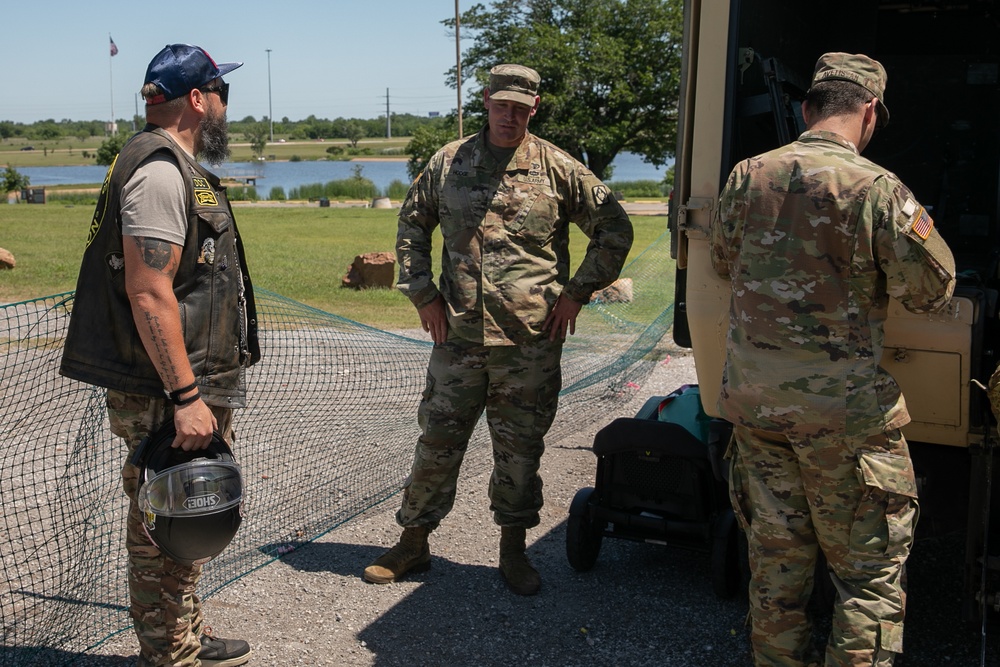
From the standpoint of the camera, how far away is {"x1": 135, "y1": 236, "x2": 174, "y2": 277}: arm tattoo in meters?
2.75

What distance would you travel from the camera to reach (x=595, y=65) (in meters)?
38.5

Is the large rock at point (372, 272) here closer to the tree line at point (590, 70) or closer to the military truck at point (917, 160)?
the military truck at point (917, 160)

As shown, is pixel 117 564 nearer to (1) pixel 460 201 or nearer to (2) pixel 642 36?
(1) pixel 460 201

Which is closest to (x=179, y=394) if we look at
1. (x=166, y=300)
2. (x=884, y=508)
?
(x=166, y=300)

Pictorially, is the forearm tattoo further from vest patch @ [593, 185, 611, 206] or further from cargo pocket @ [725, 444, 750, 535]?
vest patch @ [593, 185, 611, 206]

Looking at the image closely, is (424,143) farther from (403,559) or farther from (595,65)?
(403,559)

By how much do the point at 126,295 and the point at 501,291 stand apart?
150cm

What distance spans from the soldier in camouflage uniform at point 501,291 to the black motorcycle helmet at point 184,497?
1.20 meters

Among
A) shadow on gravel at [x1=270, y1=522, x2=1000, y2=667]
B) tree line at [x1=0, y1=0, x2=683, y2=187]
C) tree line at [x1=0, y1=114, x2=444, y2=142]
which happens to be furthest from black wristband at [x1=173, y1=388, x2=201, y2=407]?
tree line at [x1=0, y1=114, x2=444, y2=142]

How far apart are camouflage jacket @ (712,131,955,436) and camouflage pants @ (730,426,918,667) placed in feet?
0.36

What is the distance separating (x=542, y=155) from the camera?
13.1 ft

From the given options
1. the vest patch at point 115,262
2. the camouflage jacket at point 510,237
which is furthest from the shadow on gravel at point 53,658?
the camouflage jacket at point 510,237

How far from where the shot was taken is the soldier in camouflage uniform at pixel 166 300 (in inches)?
110

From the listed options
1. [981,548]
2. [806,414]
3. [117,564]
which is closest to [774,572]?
[806,414]
